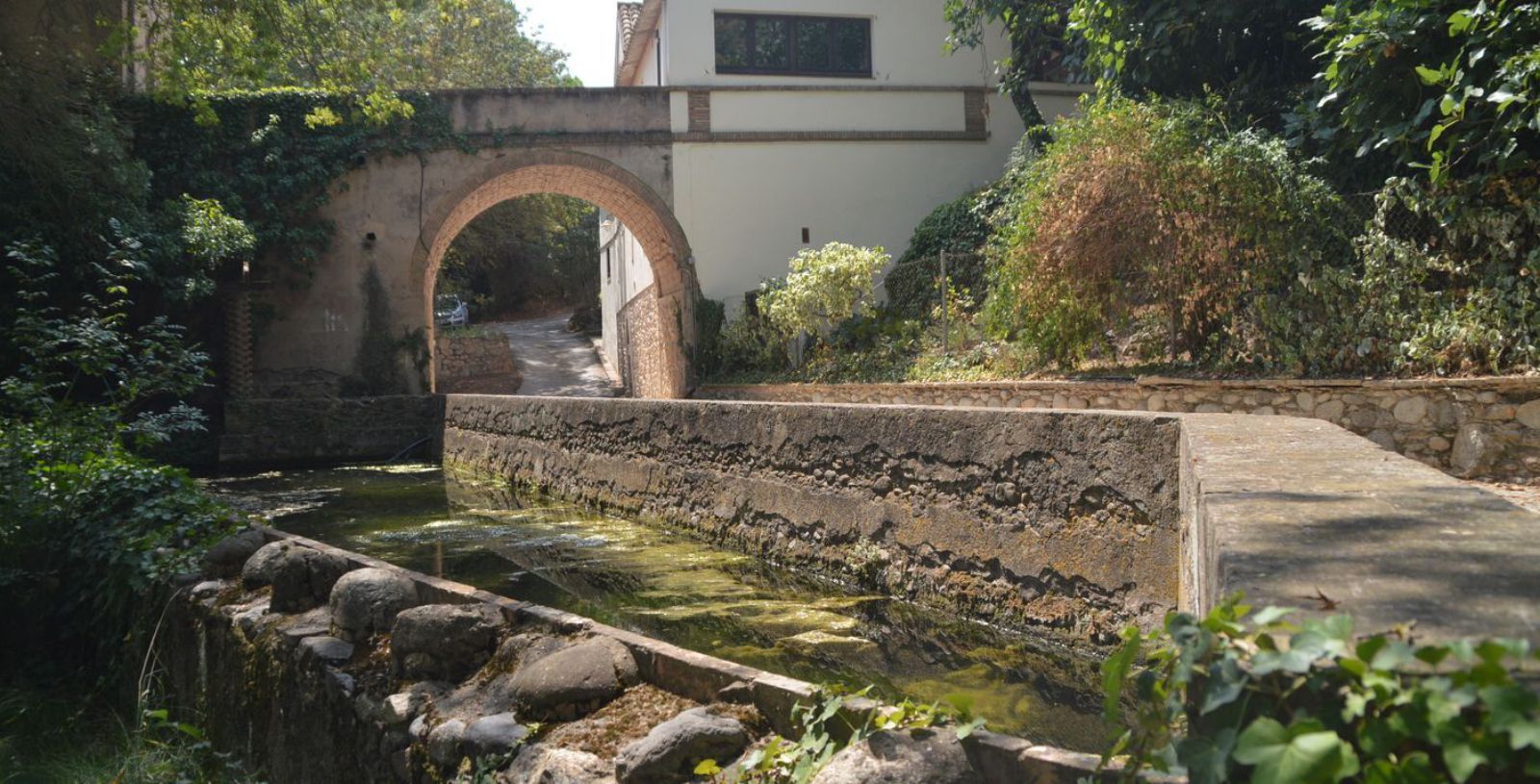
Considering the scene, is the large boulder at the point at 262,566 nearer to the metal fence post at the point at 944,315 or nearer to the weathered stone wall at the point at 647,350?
the metal fence post at the point at 944,315

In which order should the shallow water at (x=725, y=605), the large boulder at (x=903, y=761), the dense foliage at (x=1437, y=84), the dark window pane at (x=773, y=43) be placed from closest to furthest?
the large boulder at (x=903, y=761) < the shallow water at (x=725, y=605) < the dense foliage at (x=1437, y=84) < the dark window pane at (x=773, y=43)

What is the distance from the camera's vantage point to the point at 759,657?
4.20 m

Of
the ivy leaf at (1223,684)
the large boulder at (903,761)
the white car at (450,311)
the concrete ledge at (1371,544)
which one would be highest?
the white car at (450,311)

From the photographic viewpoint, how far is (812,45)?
60.5 feet

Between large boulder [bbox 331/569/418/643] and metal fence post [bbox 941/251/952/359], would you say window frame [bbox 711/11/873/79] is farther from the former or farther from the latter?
large boulder [bbox 331/569/418/643]

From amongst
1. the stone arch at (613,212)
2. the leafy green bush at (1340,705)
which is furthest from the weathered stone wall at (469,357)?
the leafy green bush at (1340,705)

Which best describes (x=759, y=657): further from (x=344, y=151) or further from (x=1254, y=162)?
(x=344, y=151)

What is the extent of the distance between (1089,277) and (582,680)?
26.7 ft

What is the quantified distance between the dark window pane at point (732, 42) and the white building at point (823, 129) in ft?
0.05

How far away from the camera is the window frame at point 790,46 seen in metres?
18.2

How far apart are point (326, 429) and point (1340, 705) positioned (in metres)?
15.8

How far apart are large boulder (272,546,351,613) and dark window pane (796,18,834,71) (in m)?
15.5

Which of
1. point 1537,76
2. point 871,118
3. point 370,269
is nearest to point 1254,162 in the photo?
point 1537,76

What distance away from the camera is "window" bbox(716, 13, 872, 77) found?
59.8ft
